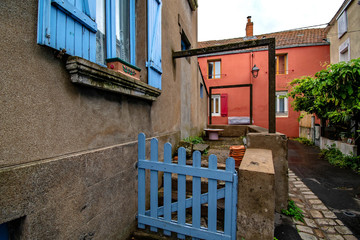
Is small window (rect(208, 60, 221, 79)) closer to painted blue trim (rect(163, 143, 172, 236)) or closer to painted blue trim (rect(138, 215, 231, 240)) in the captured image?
painted blue trim (rect(163, 143, 172, 236))

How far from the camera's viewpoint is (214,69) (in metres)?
13.8

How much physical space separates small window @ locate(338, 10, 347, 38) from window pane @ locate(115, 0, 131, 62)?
12.1 m

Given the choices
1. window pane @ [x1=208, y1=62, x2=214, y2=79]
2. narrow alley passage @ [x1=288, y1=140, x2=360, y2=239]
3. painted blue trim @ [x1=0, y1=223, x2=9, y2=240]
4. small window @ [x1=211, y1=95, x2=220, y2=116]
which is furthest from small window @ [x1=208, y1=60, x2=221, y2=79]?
painted blue trim @ [x1=0, y1=223, x2=9, y2=240]

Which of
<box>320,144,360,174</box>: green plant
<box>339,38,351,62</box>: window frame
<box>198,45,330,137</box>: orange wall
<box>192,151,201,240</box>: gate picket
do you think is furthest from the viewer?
<box>198,45,330,137</box>: orange wall

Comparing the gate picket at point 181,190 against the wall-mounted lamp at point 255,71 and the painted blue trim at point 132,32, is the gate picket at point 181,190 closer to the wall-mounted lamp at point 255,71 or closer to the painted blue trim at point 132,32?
the painted blue trim at point 132,32

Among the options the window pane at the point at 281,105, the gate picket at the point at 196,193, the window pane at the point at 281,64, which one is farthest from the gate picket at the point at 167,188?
the window pane at the point at 281,64

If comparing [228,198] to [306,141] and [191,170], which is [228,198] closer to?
[191,170]

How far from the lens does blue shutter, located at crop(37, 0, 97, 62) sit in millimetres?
1166

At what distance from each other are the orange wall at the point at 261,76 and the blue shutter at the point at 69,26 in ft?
40.6

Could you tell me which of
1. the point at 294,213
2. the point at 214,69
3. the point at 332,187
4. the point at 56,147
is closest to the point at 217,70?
the point at 214,69

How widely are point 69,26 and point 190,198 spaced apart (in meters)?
1.95

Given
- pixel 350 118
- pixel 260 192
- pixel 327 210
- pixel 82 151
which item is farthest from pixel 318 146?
pixel 82 151

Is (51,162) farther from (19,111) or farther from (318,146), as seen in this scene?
(318,146)

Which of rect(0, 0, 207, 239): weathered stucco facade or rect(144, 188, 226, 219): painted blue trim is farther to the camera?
rect(144, 188, 226, 219): painted blue trim
